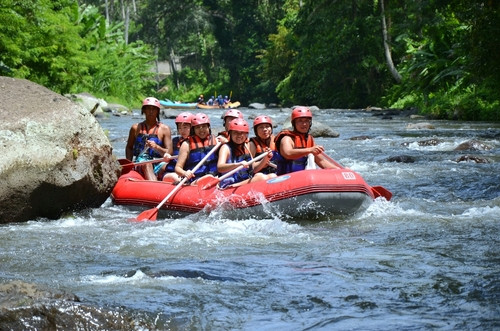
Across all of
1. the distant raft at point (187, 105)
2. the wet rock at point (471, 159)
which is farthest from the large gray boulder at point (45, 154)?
the distant raft at point (187, 105)

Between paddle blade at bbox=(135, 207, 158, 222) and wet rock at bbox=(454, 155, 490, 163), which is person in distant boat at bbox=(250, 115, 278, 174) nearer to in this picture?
paddle blade at bbox=(135, 207, 158, 222)

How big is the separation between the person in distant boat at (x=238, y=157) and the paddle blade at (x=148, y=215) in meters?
0.92

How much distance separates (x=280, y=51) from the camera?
49.8 m

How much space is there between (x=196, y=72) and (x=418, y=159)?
54679mm

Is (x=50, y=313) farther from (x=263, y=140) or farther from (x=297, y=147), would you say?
(x=263, y=140)

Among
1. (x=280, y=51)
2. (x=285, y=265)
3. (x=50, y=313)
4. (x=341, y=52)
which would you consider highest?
(x=280, y=51)

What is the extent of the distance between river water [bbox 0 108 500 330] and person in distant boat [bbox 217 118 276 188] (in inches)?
29.8

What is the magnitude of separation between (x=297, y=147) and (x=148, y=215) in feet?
6.00

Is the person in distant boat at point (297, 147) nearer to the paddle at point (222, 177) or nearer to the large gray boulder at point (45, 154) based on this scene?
the paddle at point (222, 177)

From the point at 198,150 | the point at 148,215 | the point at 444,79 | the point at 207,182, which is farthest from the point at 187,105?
the point at 148,215

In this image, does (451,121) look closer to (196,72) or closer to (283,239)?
(283,239)

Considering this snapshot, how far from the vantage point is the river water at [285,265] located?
4.81 m

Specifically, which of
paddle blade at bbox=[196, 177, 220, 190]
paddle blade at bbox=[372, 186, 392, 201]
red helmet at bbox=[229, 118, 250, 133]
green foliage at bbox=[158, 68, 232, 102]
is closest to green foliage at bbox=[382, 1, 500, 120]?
paddle blade at bbox=[372, 186, 392, 201]

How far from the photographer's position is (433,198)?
1009 centimetres
